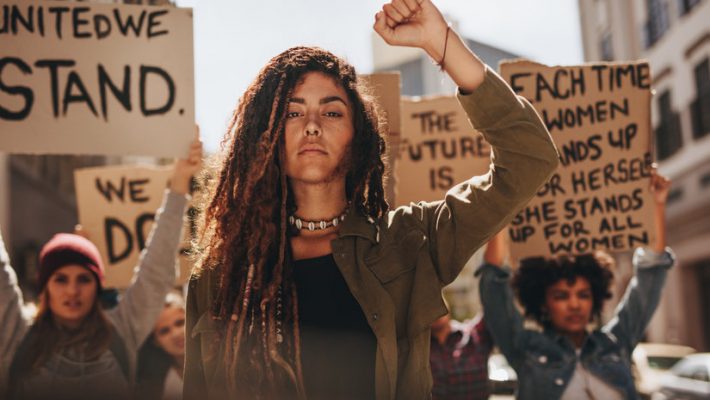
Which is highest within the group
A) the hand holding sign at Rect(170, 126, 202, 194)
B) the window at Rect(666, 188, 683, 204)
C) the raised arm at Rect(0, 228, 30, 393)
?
the window at Rect(666, 188, 683, 204)

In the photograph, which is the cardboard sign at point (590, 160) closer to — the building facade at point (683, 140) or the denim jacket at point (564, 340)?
the denim jacket at point (564, 340)

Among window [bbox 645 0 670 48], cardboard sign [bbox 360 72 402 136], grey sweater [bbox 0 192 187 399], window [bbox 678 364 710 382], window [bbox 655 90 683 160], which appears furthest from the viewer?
window [bbox 645 0 670 48]

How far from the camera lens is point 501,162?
1.84 m

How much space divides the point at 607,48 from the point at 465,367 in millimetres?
20461

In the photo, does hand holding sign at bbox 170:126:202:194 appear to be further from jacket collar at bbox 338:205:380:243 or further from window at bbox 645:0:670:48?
window at bbox 645:0:670:48

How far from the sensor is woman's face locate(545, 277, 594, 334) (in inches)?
154

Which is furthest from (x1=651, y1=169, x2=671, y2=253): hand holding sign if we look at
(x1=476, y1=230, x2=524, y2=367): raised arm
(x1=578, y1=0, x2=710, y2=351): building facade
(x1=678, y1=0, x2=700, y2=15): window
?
(x1=678, y1=0, x2=700, y2=15): window

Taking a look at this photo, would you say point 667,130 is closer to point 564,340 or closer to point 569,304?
point 569,304

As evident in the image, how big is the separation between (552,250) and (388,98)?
3.46 ft

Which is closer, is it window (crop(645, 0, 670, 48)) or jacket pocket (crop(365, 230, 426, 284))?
jacket pocket (crop(365, 230, 426, 284))

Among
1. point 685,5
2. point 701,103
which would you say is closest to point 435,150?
point 701,103

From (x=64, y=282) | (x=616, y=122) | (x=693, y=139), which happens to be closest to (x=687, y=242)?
(x=693, y=139)

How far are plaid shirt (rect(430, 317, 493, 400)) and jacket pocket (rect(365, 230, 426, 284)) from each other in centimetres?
251

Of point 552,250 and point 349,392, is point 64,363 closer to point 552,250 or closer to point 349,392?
point 349,392
